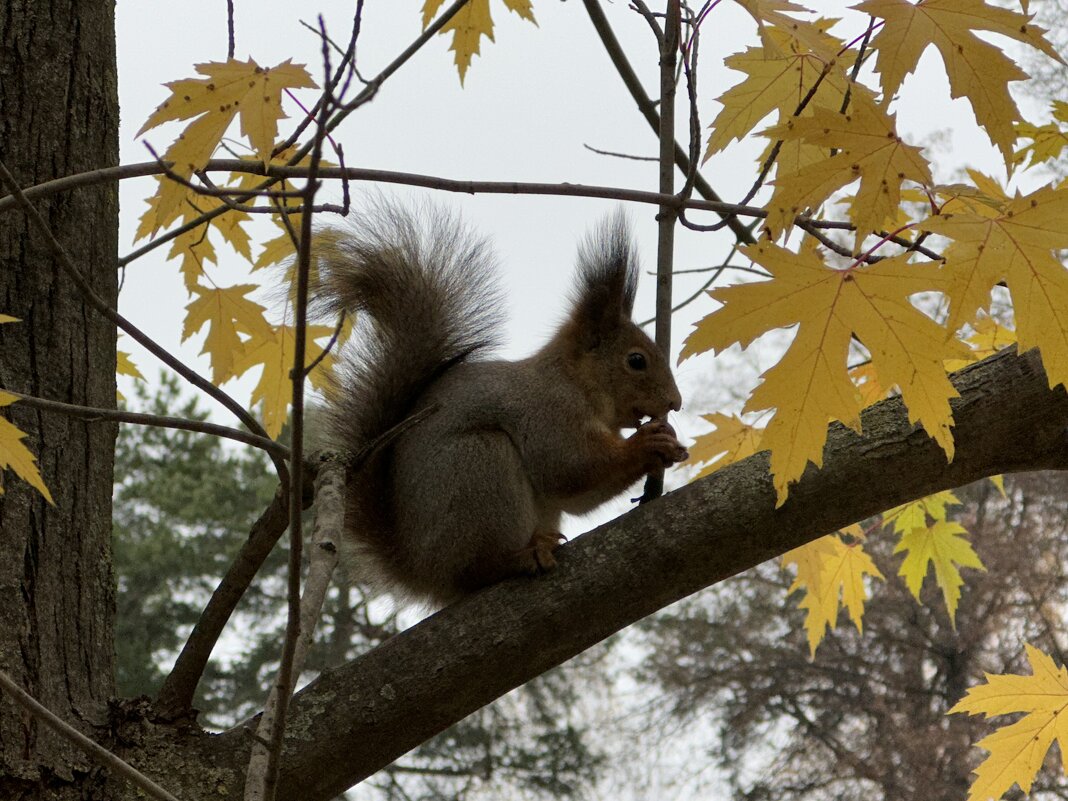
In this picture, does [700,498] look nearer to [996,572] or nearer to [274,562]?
[996,572]

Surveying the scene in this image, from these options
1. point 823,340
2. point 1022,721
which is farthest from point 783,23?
point 1022,721

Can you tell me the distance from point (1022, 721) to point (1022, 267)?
1.02m

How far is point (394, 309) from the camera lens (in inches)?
87.5

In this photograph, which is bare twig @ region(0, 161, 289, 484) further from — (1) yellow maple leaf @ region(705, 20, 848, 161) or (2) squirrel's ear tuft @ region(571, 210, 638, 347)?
(2) squirrel's ear tuft @ region(571, 210, 638, 347)

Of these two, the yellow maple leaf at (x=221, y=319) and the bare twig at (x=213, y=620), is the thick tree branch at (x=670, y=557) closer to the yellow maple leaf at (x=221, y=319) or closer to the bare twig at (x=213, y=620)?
the bare twig at (x=213, y=620)

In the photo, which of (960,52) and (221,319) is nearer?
(960,52)

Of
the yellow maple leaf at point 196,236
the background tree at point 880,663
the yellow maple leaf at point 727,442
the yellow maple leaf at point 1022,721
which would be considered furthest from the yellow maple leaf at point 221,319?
the background tree at point 880,663

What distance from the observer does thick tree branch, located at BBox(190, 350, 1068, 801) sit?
55.1 inches

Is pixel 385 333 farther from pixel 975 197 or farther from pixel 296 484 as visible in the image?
pixel 296 484

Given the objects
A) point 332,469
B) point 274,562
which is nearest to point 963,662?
point 274,562

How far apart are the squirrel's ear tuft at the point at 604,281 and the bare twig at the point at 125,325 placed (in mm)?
1336

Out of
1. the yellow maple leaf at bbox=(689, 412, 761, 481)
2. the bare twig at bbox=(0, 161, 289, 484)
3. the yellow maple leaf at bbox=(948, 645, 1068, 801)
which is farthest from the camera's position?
the yellow maple leaf at bbox=(689, 412, 761, 481)

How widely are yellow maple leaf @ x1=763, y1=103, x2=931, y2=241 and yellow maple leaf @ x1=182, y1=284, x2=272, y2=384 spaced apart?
110cm

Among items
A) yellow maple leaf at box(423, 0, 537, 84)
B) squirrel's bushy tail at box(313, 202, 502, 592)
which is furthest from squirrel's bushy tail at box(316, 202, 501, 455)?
yellow maple leaf at box(423, 0, 537, 84)
